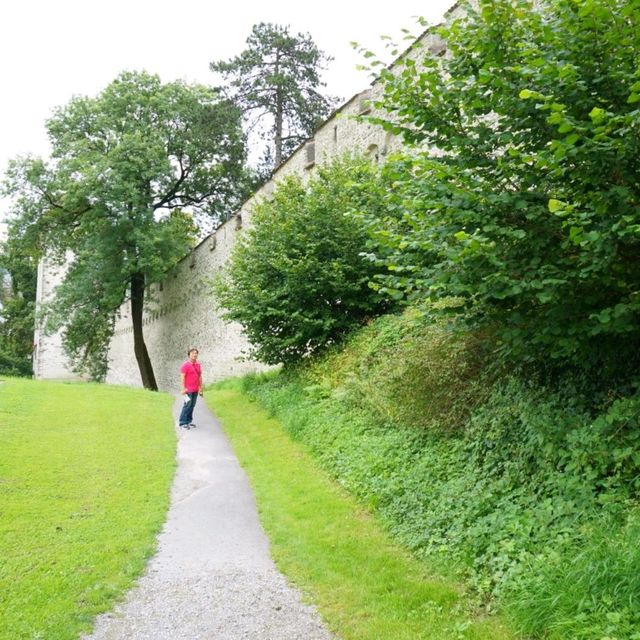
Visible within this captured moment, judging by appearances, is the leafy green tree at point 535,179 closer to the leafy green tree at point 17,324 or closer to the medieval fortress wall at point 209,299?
the medieval fortress wall at point 209,299

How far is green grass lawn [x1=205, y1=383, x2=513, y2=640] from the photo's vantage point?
12.6ft

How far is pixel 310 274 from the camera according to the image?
11438 millimetres

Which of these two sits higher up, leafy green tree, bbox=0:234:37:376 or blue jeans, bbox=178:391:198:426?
leafy green tree, bbox=0:234:37:376

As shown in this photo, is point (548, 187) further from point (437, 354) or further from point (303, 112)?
point (303, 112)

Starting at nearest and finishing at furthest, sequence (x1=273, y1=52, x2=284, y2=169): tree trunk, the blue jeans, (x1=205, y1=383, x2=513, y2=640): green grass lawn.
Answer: (x1=205, y1=383, x2=513, y2=640): green grass lawn → the blue jeans → (x1=273, y1=52, x2=284, y2=169): tree trunk

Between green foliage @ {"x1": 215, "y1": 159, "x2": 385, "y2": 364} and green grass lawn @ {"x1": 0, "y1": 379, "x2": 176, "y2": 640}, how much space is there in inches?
114

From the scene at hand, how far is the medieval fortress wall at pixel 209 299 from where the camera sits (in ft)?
46.9

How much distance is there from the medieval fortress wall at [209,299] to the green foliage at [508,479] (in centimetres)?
680

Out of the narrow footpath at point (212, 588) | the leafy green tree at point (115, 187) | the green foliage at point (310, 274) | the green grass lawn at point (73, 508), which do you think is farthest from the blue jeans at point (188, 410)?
the leafy green tree at point (115, 187)

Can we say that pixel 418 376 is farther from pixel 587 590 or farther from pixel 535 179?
pixel 587 590

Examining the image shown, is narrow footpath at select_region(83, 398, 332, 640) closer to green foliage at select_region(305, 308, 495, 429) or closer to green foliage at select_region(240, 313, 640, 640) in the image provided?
green foliage at select_region(240, 313, 640, 640)

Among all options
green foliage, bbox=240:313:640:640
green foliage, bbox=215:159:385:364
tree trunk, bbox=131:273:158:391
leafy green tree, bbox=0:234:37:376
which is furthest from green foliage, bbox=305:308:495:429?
leafy green tree, bbox=0:234:37:376

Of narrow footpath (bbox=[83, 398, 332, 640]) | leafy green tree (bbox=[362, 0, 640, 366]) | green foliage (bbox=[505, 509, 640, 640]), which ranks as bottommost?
narrow footpath (bbox=[83, 398, 332, 640])

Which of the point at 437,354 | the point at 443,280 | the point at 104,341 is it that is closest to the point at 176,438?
the point at 437,354
